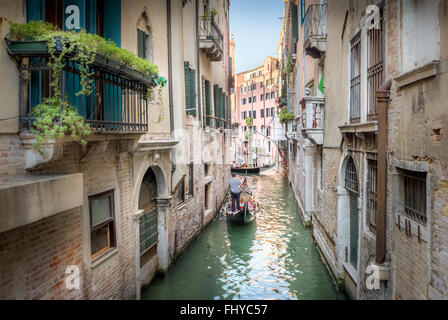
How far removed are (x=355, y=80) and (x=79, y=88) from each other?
4830 millimetres

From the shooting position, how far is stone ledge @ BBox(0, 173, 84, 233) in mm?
2646

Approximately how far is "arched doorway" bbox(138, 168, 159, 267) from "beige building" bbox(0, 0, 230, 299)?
2 centimetres

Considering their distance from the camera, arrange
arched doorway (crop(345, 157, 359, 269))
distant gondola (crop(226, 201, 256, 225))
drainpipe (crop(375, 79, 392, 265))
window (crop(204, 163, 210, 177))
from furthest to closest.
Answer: window (crop(204, 163, 210, 177))
distant gondola (crop(226, 201, 256, 225))
arched doorway (crop(345, 157, 359, 269))
drainpipe (crop(375, 79, 392, 265))

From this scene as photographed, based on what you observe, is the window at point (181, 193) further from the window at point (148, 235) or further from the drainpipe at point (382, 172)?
the drainpipe at point (382, 172)

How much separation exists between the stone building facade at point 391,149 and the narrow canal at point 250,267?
1.01 metres

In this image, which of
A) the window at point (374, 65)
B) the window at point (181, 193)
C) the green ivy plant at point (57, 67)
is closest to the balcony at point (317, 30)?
the window at point (374, 65)

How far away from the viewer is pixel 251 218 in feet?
39.8

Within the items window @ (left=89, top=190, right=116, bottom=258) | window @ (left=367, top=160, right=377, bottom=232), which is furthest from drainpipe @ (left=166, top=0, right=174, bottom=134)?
window @ (left=367, top=160, right=377, bottom=232)

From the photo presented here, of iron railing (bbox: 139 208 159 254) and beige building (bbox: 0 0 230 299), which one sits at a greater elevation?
beige building (bbox: 0 0 230 299)

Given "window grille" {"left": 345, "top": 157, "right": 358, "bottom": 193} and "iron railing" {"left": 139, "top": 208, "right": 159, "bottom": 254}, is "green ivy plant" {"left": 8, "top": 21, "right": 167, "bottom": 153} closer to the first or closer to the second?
"iron railing" {"left": 139, "top": 208, "right": 159, "bottom": 254}

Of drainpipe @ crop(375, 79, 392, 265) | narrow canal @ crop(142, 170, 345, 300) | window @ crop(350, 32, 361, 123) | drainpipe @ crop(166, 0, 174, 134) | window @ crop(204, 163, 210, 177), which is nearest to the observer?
drainpipe @ crop(375, 79, 392, 265)
